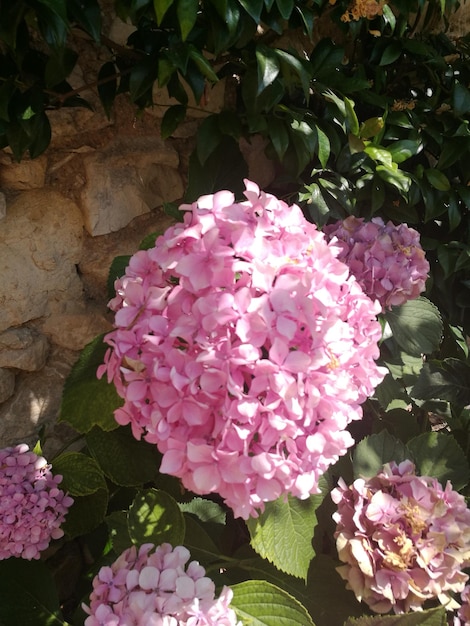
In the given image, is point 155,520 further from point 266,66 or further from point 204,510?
point 266,66

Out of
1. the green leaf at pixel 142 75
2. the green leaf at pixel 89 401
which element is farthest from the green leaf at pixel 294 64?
the green leaf at pixel 89 401

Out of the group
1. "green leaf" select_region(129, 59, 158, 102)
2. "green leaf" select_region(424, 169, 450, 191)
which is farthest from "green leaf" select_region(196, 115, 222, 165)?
"green leaf" select_region(424, 169, 450, 191)

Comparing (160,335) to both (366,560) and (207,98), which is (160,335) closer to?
(366,560)

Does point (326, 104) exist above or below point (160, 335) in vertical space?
above

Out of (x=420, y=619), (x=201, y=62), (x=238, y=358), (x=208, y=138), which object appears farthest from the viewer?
(x=208, y=138)

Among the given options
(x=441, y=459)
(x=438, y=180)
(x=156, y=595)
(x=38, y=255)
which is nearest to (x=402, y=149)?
(x=438, y=180)

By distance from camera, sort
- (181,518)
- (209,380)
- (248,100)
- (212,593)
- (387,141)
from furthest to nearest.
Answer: (387,141) → (248,100) → (181,518) → (212,593) → (209,380)

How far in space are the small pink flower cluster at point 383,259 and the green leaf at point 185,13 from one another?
1.57 feet

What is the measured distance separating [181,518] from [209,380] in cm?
40

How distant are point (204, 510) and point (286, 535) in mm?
327

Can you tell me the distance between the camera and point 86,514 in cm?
109

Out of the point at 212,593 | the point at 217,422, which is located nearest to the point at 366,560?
the point at 212,593

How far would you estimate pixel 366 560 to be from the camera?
842 millimetres

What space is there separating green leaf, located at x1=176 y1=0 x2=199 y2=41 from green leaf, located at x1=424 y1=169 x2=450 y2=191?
779 mm
